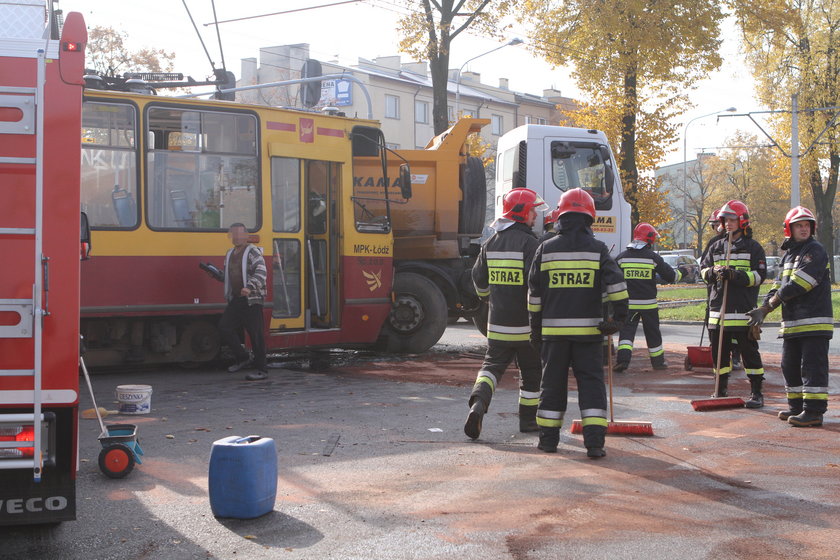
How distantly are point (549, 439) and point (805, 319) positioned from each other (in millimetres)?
2829

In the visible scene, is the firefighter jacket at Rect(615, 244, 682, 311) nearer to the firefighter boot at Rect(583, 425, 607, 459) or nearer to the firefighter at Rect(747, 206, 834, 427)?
the firefighter at Rect(747, 206, 834, 427)

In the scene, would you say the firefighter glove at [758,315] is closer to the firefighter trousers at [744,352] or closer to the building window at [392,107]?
the firefighter trousers at [744,352]

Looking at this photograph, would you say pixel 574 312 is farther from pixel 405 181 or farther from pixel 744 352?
pixel 405 181

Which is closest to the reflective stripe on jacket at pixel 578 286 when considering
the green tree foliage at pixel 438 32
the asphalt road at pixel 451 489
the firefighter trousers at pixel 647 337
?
the asphalt road at pixel 451 489

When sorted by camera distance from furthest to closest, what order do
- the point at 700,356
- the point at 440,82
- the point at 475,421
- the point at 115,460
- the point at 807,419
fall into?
the point at 440,82
the point at 700,356
the point at 807,419
the point at 475,421
the point at 115,460

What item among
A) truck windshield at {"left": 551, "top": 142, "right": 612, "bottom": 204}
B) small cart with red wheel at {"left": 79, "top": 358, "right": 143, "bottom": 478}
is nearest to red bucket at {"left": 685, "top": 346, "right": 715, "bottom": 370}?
truck windshield at {"left": 551, "top": 142, "right": 612, "bottom": 204}

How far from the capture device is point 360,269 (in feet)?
41.1

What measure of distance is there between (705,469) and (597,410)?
33.2 inches

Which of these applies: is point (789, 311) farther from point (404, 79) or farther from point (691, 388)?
point (404, 79)

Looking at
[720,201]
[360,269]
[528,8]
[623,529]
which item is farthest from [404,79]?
[623,529]

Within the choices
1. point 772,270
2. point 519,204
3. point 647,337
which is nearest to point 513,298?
point 519,204

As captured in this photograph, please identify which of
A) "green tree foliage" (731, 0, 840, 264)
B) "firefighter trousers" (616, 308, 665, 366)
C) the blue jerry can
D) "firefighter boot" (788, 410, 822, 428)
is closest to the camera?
the blue jerry can

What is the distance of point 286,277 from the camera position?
12008mm

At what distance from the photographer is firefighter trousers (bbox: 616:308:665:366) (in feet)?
39.5
